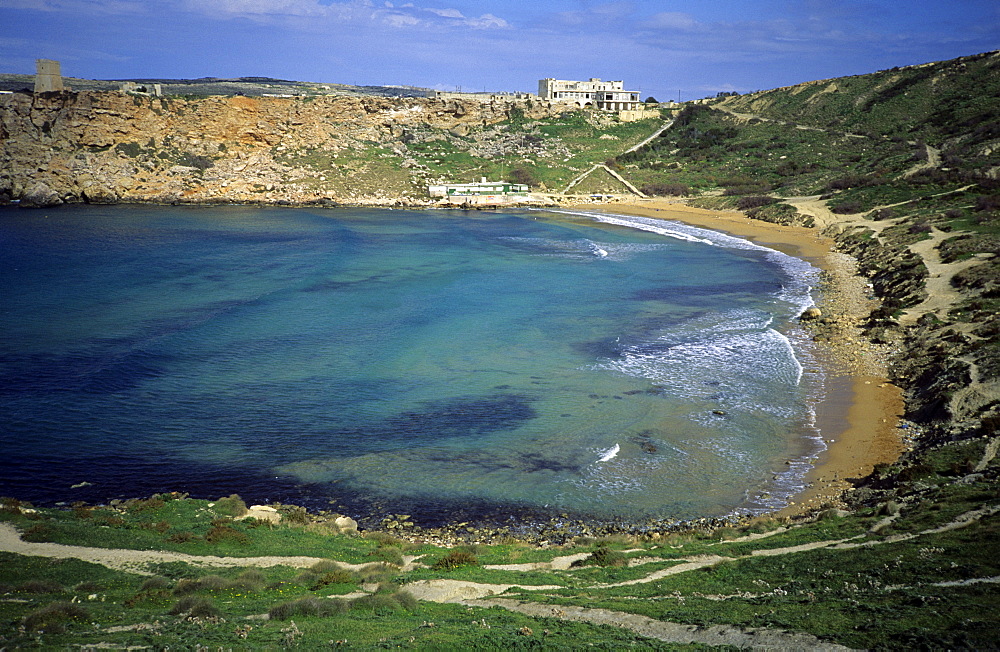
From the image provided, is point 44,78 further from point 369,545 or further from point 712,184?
point 369,545

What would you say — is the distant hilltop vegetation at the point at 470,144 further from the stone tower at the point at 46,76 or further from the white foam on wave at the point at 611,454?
the white foam on wave at the point at 611,454

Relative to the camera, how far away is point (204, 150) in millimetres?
97000

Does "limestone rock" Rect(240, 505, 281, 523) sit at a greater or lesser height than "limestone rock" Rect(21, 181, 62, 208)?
lesser

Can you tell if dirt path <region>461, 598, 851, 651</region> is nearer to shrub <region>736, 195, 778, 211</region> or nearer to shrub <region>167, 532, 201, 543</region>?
shrub <region>167, 532, 201, 543</region>

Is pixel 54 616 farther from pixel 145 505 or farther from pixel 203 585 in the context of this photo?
pixel 145 505

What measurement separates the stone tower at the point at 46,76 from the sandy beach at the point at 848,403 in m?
107

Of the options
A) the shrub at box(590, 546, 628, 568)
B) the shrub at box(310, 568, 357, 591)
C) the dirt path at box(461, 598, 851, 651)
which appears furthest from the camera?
the shrub at box(590, 546, 628, 568)

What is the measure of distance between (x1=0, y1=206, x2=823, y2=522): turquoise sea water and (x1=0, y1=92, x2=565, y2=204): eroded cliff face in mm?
34574

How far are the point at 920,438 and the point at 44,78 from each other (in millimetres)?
118343

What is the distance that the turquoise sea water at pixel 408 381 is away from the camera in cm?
2288

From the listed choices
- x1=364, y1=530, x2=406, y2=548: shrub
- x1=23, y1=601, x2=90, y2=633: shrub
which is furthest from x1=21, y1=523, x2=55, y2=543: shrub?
x1=364, y1=530, x2=406, y2=548: shrub

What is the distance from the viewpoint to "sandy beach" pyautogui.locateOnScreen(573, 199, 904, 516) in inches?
888

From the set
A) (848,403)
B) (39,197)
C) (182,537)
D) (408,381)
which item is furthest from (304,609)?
(39,197)

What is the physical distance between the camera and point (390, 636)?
1161cm
